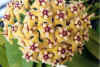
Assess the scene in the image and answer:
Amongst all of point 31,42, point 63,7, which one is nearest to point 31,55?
point 31,42

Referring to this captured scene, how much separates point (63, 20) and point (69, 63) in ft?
0.45

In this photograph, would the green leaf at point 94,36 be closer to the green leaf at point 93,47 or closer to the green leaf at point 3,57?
the green leaf at point 93,47

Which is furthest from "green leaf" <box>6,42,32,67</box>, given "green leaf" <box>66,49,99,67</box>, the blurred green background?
"green leaf" <box>66,49,99,67</box>

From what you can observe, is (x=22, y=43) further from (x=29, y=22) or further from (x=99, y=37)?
(x=99, y=37)

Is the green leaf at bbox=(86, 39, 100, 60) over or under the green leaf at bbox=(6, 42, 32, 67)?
over

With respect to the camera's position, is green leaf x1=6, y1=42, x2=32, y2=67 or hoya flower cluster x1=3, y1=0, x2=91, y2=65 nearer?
hoya flower cluster x1=3, y1=0, x2=91, y2=65

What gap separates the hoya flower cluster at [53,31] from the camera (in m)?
0.50

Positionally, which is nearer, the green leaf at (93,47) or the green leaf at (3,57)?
the green leaf at (93,47)

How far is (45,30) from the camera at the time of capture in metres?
0.50

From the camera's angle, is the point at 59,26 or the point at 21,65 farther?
the point at 21,65

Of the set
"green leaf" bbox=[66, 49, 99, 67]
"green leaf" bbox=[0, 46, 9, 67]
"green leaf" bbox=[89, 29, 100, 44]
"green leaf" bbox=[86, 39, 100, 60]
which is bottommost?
"green leaf" bbox=[0, 46, 9, 67]

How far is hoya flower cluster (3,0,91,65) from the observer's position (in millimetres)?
498

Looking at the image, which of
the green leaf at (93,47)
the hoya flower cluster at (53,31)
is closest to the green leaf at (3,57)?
the hoya flower cluster at (53,31)

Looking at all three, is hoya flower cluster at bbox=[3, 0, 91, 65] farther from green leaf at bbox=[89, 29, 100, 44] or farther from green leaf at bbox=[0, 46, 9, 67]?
green leaf at bbox=[0, 46, 9, 67]
